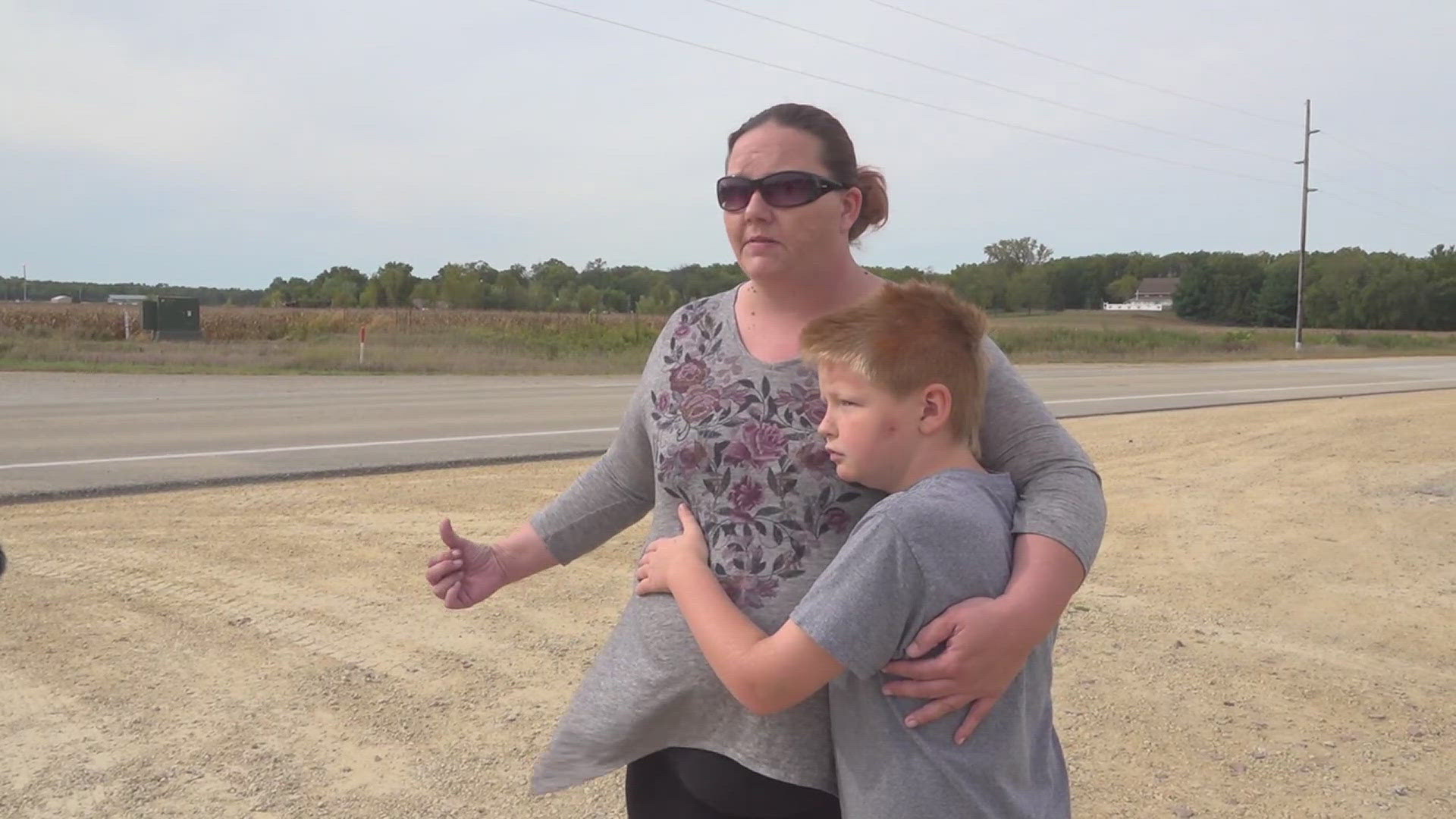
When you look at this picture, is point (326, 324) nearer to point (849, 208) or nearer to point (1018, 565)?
point (849, 208)

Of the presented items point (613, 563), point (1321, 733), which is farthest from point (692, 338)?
point (613, 563)

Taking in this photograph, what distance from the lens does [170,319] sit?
33.5 m

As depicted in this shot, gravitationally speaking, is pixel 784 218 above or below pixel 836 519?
above

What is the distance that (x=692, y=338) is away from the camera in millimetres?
2047

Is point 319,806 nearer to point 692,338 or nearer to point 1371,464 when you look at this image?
point 692,338

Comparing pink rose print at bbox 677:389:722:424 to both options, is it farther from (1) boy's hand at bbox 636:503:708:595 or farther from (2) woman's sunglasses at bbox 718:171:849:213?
(2) woman's sunglasses at bbox 718:171:849:213

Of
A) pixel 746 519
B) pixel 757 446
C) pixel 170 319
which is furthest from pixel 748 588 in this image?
pixel 170 319

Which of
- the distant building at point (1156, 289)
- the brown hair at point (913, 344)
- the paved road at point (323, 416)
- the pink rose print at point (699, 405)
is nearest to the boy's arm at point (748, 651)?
the pink rose print at point (699, 405)

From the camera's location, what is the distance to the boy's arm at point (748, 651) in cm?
160

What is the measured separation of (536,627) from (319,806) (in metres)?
1.75

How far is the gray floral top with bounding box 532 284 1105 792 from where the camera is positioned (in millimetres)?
1766

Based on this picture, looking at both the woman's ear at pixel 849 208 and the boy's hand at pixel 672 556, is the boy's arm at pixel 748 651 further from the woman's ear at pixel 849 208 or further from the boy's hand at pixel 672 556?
the woman's ear at pixel 849 208

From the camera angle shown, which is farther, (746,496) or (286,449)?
(286,449)

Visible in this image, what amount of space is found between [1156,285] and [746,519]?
4163 inches
